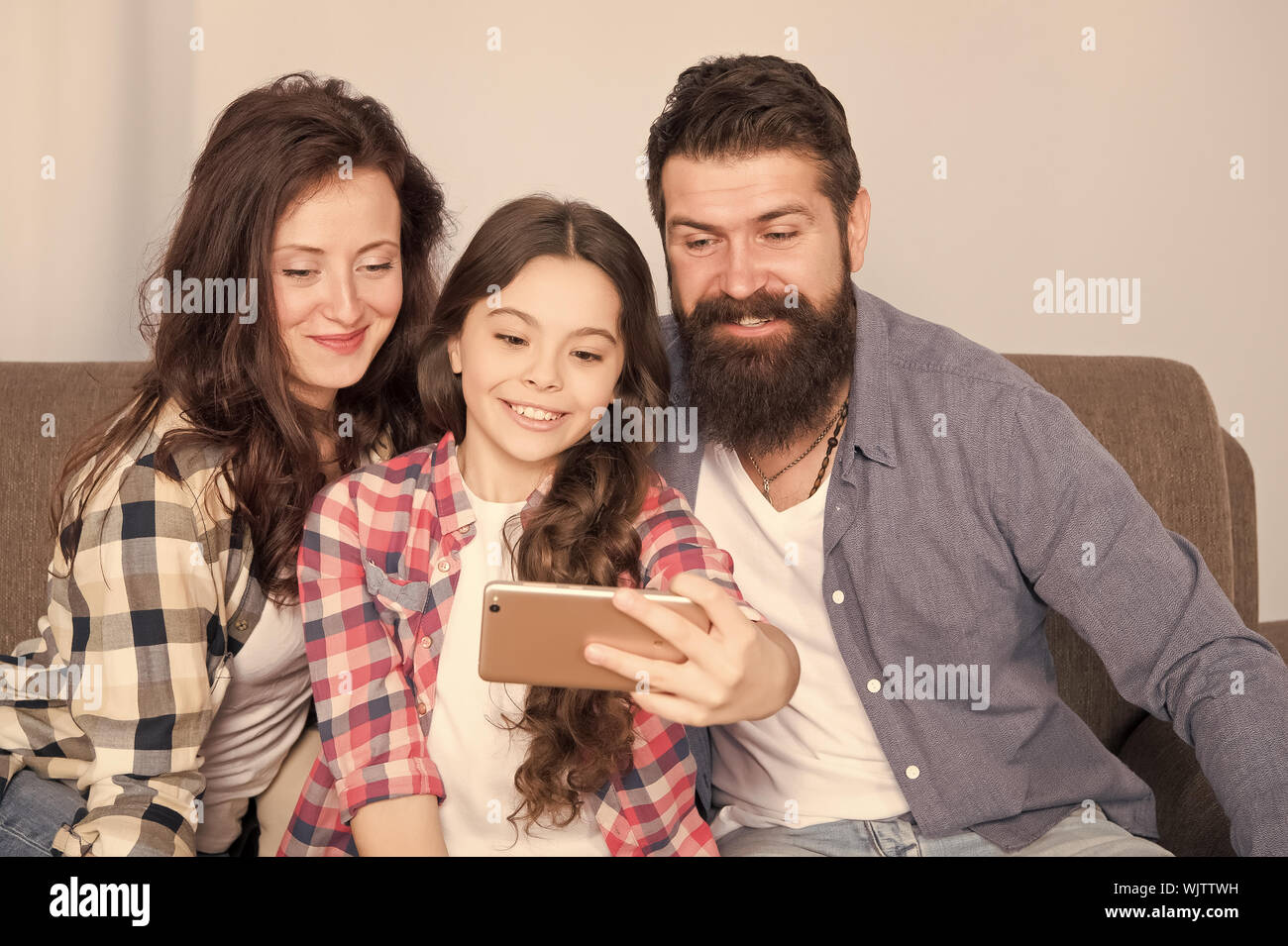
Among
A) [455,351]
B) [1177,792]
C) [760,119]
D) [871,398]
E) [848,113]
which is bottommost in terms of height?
[1177,792]

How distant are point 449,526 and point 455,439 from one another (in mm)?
236

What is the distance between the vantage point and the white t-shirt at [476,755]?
1934 millimetres

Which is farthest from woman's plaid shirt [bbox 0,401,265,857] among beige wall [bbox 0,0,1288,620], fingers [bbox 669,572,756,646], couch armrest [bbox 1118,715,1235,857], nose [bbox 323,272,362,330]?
couch armrest [bbox 1118,715,1235,857]

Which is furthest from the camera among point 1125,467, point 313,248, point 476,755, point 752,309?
point 1125,467

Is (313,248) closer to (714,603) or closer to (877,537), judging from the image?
(714,603)

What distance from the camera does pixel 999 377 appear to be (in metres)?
2.23

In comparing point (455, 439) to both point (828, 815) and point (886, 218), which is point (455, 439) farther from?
point (886, 218)

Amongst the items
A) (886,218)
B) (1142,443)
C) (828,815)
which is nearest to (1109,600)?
(828,815)

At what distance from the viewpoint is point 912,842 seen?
210cm

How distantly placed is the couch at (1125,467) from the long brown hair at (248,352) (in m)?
0.53

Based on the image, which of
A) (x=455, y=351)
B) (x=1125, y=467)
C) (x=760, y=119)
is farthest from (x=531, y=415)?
(x=1125, y=467)

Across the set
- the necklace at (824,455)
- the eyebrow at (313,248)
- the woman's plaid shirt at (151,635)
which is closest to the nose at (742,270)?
the necklace at (824,455)

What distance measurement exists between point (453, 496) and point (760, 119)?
3.05ft

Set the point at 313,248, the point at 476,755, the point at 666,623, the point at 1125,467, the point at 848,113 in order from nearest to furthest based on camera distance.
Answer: the point at 666,623 → the point at 476,755 → the point at 313,248 → the point at 1125,467 → the point at 848,113
